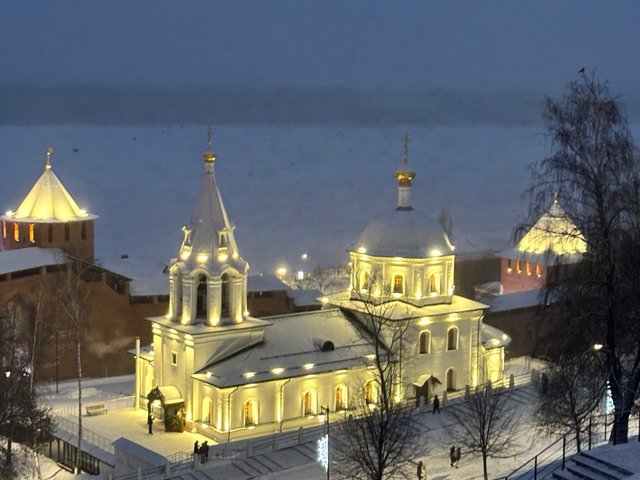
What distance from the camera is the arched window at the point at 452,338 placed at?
31.7 metres

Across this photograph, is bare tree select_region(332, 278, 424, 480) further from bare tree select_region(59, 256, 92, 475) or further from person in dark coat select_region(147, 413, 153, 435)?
bare tree select_region(59, 256, 92, 475)

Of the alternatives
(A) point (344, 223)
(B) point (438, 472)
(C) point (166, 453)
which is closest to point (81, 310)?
(C) point (166, 453)

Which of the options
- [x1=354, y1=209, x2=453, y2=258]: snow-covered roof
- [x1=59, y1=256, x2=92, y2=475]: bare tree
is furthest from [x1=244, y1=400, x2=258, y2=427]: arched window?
[x1=354, y1=209, x2=453, y2=258]: snow-covered roof

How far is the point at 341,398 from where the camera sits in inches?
1147

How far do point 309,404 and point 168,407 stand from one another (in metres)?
4.00

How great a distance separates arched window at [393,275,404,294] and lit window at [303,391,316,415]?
522 cm

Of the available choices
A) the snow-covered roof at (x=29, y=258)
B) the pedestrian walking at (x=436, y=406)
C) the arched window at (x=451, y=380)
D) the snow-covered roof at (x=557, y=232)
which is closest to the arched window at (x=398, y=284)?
the arched window at (x=451, y=380)

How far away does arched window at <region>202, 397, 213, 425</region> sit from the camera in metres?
27.4

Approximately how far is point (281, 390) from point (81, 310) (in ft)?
31.4

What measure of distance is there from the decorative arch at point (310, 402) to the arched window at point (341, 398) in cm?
79

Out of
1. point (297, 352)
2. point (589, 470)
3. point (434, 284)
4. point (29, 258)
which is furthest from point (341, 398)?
point (589, 470)

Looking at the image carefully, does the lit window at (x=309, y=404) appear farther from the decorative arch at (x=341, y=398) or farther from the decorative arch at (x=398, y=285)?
the decorative arch at (x=398, y=285)

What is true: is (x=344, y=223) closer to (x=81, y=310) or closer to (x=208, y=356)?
(x=81, y=310)

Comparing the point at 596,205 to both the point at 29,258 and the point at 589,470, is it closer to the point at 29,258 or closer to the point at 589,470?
the point at 589,470
